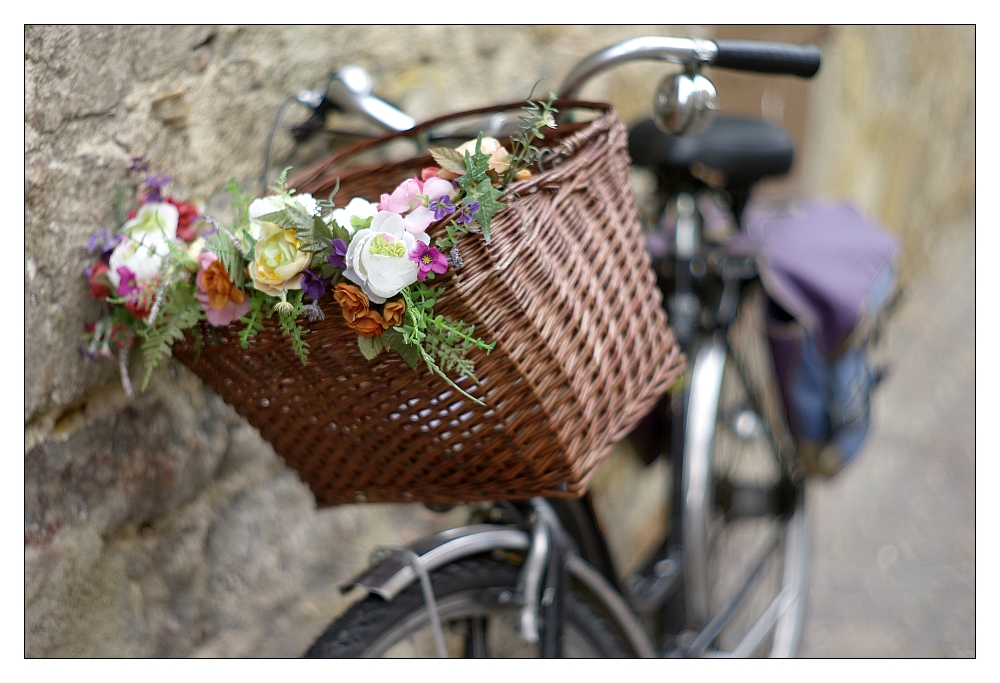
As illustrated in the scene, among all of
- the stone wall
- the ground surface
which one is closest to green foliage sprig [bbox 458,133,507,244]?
the ground surface

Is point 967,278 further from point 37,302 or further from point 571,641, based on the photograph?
point 37,302

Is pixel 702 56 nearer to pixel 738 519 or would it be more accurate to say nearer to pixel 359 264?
pixel 359 264

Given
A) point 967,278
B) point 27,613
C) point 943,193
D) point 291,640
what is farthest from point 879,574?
point 943,193

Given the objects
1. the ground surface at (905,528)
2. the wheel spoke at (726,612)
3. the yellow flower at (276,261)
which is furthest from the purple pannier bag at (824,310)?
the yellow flower at (276,261)

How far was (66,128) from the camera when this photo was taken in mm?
960

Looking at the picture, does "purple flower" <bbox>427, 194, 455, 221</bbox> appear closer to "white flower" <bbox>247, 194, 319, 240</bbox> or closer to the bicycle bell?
"white flower" <bbox>247, 194, 319, 240</bbox>

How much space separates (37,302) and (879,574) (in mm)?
2421

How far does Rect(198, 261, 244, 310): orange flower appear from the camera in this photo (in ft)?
2.51

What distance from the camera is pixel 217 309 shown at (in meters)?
0.77

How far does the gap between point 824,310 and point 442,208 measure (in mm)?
1058

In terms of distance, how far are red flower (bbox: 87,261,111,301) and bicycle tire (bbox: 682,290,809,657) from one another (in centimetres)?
104

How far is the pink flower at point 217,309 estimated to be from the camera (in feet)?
2.56

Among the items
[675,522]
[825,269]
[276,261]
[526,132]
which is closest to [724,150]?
[825,269]

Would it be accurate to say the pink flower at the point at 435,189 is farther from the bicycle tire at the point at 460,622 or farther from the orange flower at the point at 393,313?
the bicycle tire at the point at 460,622
